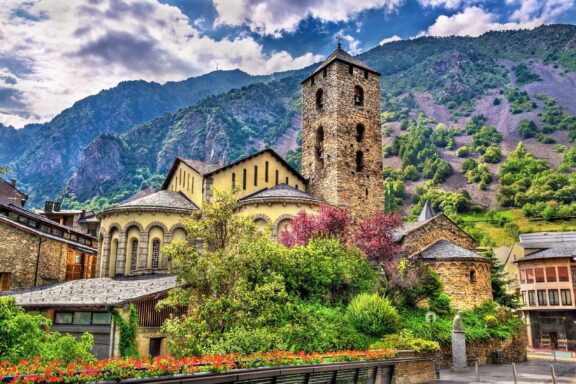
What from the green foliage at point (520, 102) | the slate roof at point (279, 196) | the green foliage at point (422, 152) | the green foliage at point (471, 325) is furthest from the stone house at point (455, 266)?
the green foliage at point (520, 102)

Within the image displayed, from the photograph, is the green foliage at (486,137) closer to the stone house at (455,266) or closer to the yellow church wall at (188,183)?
the stone house at (455,266)

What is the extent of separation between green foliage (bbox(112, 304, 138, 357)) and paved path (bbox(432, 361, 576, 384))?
42.8ft

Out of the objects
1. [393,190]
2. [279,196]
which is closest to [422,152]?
[393,190]

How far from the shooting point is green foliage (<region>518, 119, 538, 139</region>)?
161 metres

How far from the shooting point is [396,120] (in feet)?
649

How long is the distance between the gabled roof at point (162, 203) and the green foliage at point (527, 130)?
156323 millimetres

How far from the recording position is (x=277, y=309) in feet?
61.9

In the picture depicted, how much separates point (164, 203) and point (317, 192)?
11986mm

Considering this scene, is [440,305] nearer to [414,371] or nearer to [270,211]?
[414,371]

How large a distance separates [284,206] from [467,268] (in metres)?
12.6

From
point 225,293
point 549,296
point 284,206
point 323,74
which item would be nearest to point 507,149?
point 549,296

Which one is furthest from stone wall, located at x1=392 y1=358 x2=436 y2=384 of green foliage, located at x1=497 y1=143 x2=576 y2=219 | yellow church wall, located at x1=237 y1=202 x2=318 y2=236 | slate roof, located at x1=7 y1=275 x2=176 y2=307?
green foliage, located at x1=497 y1=143 x2=576 y2=219

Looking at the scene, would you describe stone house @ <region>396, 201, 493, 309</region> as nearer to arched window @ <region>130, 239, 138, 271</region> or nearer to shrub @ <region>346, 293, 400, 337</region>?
shrub @ <region>346, 293, 400, 337</region>

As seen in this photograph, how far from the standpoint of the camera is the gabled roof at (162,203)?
3031cm
